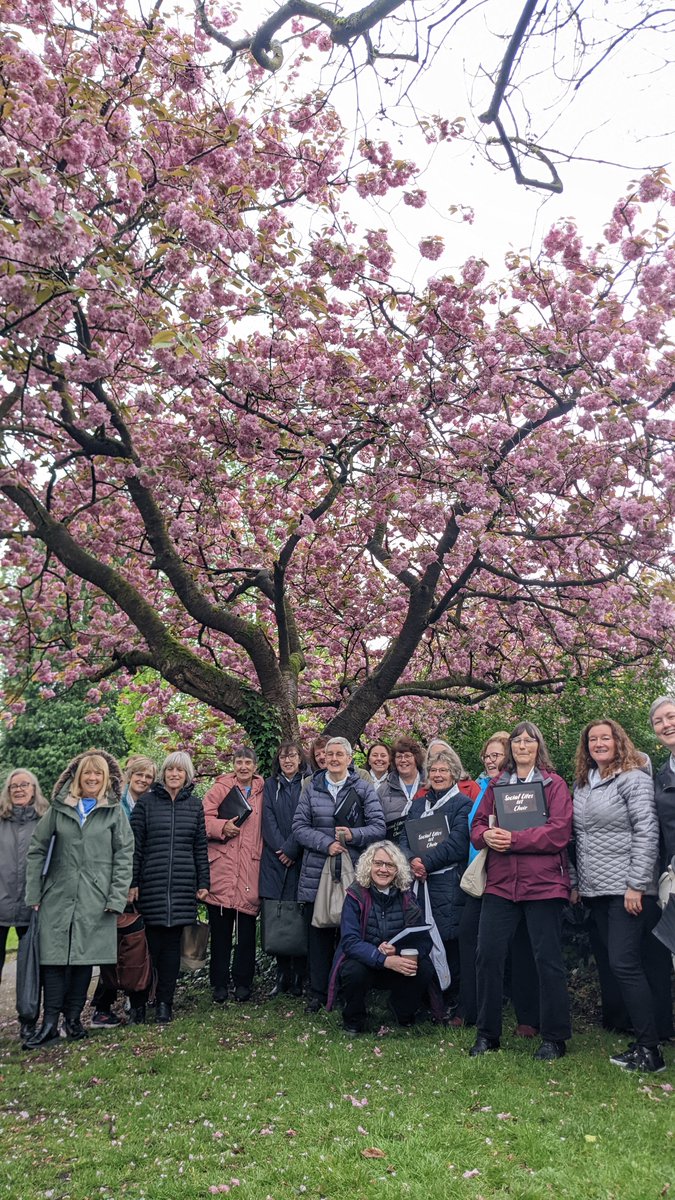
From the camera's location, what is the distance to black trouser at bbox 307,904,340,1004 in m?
6.40

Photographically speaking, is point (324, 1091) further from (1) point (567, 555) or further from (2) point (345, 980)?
(1) point (567, 555)

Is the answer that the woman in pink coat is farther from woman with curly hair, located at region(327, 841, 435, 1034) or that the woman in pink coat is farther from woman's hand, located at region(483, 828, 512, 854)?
woman's hand, located at region(483, 828, 512, 854)

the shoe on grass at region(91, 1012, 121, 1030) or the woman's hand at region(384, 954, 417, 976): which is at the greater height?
the woman's hand at region(384, 954, 417, 976)

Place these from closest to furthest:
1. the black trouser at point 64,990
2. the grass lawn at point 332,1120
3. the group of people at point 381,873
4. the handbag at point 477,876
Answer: the grass lawn at point 332,1120, the group of people at point 381,873, the handbag at point 477,876, the black trouser at point 64,990

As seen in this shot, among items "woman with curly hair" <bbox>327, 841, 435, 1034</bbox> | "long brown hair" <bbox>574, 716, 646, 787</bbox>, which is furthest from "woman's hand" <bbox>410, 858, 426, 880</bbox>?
"long brown hair" <bbox>574, 716, 646, 787</bbox>

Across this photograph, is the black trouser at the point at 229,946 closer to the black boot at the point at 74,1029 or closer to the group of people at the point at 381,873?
the group of people at the point at 381,873

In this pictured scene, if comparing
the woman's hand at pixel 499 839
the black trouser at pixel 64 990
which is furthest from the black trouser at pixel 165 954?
the woman's hand at pixel 499 839

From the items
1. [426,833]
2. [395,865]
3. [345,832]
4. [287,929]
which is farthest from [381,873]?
[287,929]

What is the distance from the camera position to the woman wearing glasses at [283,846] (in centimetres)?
678

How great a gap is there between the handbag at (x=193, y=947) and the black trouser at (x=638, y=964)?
3.09 m

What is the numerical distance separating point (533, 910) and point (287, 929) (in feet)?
7.50

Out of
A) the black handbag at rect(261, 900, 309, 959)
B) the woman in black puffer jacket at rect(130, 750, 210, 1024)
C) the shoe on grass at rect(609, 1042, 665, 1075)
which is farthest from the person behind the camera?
the black handbag at rect(261, 900, 309, 959)

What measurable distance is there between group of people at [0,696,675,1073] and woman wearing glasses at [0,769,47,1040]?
0.04ft

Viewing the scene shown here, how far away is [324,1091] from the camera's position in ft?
15.1
